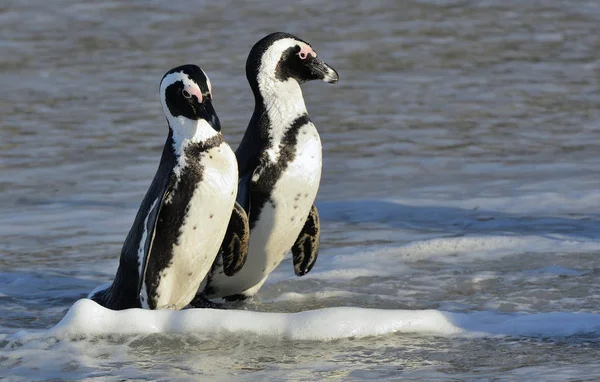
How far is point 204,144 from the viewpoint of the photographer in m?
5.19

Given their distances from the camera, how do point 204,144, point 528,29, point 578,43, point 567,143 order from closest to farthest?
point 204,144 < point 567,143 < point 578,43 < point 528,29

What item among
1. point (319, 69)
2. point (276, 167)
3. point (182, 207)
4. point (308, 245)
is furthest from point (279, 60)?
point (182, 207)

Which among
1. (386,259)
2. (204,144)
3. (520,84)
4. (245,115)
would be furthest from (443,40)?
(204,144)

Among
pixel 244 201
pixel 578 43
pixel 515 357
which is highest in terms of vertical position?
pixel 578 43

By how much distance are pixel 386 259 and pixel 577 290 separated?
40.9 inches

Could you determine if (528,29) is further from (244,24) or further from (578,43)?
(244,24)

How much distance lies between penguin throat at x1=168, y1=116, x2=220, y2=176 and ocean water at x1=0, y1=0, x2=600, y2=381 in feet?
2.01

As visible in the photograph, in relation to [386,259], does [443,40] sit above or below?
above

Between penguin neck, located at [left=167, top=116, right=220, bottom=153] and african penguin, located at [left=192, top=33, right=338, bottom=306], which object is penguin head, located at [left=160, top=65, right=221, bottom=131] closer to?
penguin neck, located at [left=167, top=116, right=220, bottom=153]

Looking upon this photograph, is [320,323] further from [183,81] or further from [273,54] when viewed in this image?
[273,54]

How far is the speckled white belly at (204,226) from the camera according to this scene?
16.8ft

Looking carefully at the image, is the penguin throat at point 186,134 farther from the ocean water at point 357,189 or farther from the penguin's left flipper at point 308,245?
the penguin's left flipper at point 308,245

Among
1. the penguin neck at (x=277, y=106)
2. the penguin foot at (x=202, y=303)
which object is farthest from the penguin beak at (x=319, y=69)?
the penguin foot at (x=202, y=303)

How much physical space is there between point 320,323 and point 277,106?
3.86 ft
